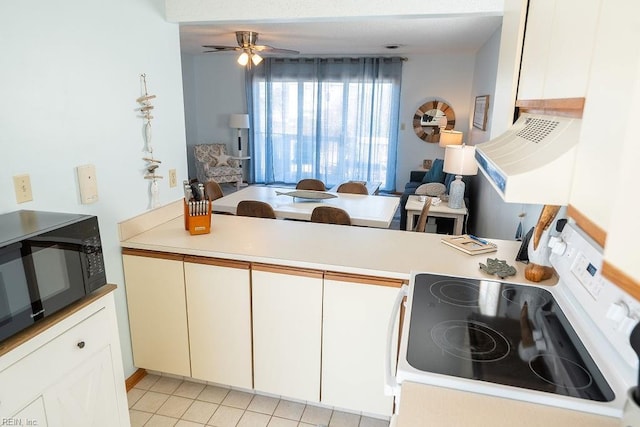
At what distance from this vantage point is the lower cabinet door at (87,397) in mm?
1318

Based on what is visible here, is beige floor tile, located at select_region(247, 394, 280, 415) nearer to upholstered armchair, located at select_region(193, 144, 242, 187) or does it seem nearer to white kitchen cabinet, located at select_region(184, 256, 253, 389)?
white kitchen cabinet, located at select_region(184, 256, 253, 389)

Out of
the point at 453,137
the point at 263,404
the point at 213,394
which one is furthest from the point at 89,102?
the point at 453,137

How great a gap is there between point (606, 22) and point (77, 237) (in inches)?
61.2

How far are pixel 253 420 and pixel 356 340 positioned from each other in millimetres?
684

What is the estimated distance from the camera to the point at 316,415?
210 centimetres

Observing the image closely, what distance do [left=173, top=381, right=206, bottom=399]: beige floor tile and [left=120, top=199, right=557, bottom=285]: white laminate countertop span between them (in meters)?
0.81

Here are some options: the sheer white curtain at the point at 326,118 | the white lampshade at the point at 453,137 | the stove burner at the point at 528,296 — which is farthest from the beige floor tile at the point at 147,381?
the sheer white curtain at the point at 326,118

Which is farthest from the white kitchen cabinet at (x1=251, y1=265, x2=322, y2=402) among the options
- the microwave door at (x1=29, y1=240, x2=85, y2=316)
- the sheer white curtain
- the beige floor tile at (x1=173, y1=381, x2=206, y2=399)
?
the sheer white curtain

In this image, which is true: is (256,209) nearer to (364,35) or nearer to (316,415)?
(316,415)

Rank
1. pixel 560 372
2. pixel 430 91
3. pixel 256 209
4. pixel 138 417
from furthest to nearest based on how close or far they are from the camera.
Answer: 1. pixel 430 91
2. pixel 256 209
3. pixel 138 417
4. pixel 560 372

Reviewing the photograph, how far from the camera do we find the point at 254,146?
759 centimetres

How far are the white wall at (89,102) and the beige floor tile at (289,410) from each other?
33.8 inches

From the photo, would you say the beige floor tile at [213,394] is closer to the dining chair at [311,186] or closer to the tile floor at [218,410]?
the tile floor at [218,410]

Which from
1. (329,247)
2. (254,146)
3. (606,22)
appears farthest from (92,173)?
(254,146)
